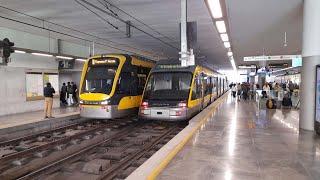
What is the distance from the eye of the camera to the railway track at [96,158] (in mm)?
7125

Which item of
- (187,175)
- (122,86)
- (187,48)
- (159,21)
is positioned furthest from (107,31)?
(187,175)

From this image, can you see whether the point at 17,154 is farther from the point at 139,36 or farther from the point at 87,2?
the point at 139,36

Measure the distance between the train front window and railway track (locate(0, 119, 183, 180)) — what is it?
197cm

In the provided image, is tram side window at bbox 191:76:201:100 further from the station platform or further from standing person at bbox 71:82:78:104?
standing person at bbox 71:82:78:104

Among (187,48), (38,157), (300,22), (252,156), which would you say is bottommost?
(38,157)

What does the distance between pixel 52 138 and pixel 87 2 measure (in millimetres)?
5271

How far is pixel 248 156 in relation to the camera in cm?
637

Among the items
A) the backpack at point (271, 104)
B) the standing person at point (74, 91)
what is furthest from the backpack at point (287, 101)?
the standing person at point (74, 91)

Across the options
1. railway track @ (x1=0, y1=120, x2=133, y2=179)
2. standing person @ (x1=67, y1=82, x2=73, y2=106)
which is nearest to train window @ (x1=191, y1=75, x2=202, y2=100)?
railway track @ (x1=0, y1=120, x2=133, y2=179)

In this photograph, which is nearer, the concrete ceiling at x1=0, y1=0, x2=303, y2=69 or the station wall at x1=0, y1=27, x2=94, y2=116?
the concrete ceiling at x1=0, y1=0, x2=303, y2=69

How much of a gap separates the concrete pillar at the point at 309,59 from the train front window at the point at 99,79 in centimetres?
755

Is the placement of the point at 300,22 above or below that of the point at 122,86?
above

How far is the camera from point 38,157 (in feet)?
28.4

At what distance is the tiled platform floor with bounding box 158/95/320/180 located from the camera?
518cm
